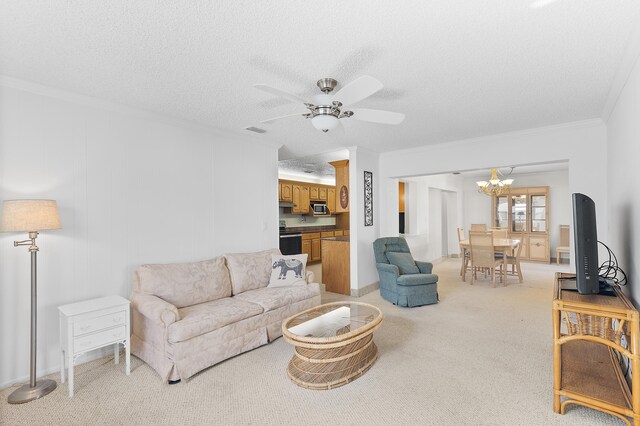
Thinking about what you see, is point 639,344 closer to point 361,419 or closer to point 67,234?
point 361,419

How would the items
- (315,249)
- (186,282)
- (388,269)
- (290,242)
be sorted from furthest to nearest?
(315,249) → (290,242) → (388,269) → (186,282)

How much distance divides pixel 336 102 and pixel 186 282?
2233 millimetres

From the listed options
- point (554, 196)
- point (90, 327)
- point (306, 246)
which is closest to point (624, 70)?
point (90, 327)

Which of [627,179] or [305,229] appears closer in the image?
[627,179]

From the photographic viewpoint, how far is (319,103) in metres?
2.29

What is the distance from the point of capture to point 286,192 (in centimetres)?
792

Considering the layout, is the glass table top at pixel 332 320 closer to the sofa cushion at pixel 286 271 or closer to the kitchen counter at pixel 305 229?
the sofa cushion at pixel 286 271

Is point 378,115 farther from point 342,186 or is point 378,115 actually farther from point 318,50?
point 342,186

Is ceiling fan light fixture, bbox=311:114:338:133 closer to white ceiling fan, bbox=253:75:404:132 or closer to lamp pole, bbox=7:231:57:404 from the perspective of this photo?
white ceiling fan, bbox=253:75:404:132

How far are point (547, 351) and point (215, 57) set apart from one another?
3.78m

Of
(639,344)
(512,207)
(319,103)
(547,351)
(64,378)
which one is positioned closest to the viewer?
(639,344)

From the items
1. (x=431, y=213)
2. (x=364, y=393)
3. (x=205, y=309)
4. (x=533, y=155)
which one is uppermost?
(x=533, y=155)

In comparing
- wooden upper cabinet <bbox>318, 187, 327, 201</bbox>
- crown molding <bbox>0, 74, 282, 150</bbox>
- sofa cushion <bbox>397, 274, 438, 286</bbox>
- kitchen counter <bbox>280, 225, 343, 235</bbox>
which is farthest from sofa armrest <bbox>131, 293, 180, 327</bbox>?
wooden upper cabinet <bbox>318, 187, 327, 201</bbox>

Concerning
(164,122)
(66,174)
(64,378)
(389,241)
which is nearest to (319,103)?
(164,122)
